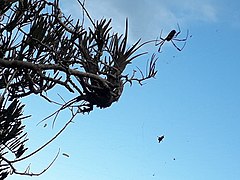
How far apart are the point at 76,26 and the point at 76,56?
0.18m

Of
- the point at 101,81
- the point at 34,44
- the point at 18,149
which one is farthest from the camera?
the point at 18,149

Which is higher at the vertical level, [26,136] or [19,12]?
[19,12]

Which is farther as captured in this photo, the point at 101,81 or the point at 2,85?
the point at 2,85

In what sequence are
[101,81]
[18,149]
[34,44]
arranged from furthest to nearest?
[18,149] < [34,44] < [101,81]

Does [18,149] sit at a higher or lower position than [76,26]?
lower

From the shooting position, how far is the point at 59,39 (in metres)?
2.59

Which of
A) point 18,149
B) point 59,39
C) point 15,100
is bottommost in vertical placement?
point 18,149

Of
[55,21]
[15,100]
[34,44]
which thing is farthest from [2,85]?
[55,21]

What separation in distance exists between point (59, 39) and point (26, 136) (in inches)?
27.5

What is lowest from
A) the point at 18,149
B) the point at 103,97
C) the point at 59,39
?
the point at 18,149

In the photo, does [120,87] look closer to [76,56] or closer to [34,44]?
[76,56]

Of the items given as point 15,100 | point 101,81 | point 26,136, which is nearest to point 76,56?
point 101,81

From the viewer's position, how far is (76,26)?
2.51 meters

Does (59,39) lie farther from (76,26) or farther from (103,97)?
(103,97)
